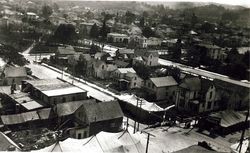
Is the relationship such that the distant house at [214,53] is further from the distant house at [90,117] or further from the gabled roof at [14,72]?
the distant house at [90,117]

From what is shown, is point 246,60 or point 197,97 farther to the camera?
point 246,60

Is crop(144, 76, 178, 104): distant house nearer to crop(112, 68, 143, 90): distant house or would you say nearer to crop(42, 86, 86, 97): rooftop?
crop(112, 68, 143, 90): distant house

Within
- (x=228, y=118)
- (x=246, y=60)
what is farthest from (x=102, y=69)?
(x=246, y=60)

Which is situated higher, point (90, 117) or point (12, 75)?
point (12, 75)

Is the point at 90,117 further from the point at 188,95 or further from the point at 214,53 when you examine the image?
the point at 214,53

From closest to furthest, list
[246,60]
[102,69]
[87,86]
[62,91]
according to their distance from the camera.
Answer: [62,91]
[87,86]
[102,69]
[246,60]

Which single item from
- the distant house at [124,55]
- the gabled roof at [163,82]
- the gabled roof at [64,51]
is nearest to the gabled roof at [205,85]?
the gabled roof at [163,82]

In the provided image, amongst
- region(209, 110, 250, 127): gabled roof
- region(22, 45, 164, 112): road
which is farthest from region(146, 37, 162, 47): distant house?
region(209, 110, 250, 127): gabled roof
